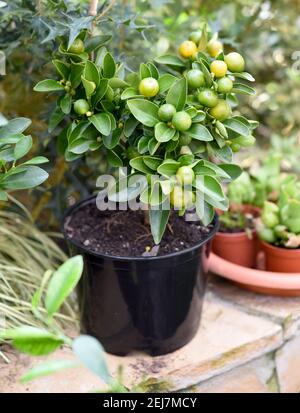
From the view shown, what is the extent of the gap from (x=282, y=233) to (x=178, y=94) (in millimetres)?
581

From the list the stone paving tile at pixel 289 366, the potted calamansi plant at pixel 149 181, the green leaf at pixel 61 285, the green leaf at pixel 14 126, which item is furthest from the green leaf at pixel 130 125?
the stone paving tile at pixel 289 366

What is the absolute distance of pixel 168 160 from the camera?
41.3 inches

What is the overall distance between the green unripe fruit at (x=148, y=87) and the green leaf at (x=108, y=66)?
0.09 m

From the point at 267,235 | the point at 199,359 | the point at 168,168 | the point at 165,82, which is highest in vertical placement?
the point at 165,82

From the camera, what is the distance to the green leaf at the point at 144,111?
41.6 inches

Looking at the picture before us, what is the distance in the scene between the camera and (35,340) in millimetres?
661

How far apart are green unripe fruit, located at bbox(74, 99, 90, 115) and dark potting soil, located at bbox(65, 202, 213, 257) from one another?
0.32m

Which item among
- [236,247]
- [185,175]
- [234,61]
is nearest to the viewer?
[185,175]

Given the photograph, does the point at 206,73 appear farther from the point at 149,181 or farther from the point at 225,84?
the point at 149,181

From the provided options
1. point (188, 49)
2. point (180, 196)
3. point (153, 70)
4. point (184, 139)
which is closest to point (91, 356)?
point (180, 196)

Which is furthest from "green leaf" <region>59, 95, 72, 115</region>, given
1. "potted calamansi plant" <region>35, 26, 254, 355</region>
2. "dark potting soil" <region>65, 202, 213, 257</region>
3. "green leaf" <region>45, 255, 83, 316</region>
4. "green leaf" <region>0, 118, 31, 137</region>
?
"green leaf" <region>45, 255, 83, 316</region>
